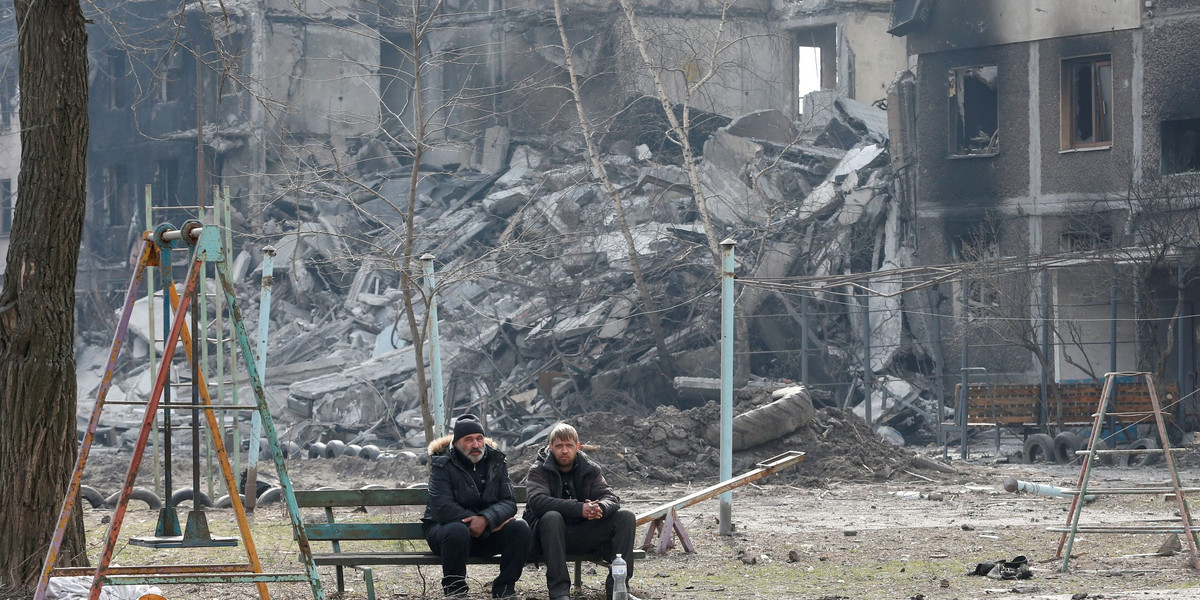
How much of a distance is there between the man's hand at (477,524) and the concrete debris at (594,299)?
15.1 metres

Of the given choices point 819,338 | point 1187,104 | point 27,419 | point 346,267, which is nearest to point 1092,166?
point 1187,104

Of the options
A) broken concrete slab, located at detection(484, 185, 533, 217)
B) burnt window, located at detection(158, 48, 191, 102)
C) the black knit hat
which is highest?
burnt window, located at detection(158, 48, 191, 102)

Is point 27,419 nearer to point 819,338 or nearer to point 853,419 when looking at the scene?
point 853,419

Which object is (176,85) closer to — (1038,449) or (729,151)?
(729,151)

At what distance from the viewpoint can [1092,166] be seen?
24656 millimetres

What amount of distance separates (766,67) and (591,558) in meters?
29.9

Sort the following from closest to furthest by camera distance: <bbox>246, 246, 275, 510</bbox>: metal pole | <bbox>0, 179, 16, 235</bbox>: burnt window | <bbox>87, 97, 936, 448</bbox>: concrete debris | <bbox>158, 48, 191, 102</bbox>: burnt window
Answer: <bbox>246, 246, 275, 510</bbox>: metal pole < <bbox>87, 97, 936, 448</bbox>: concrete debris < <bbox>158, 48, 191, 102</bbox>: burnt window < <bbox>0, 179, 16, 235</bbox>: burnt window

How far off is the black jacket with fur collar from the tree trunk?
6.40 ft

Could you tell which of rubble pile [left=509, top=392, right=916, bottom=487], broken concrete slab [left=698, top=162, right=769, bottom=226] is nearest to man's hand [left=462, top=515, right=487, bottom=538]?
rubble pile [left=509, top=392, right=916, bottom=487]

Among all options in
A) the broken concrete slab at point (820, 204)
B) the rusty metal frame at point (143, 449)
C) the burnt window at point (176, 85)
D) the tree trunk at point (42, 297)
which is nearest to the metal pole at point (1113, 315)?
the broken concrete slab at point (820, 204)

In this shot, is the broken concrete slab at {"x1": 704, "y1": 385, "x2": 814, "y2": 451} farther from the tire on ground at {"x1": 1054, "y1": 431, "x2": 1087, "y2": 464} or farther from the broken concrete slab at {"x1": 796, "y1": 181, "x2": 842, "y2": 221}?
the broken concrete slab at {"x1": 796, "y1": 181, "x2": 842, "y2": 221}

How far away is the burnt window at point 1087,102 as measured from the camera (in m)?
24.9

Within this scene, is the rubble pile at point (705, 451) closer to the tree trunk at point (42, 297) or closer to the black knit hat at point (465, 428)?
the black knit hat at point (465, 428)

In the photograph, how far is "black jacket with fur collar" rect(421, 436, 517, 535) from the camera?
7254 millimetres
